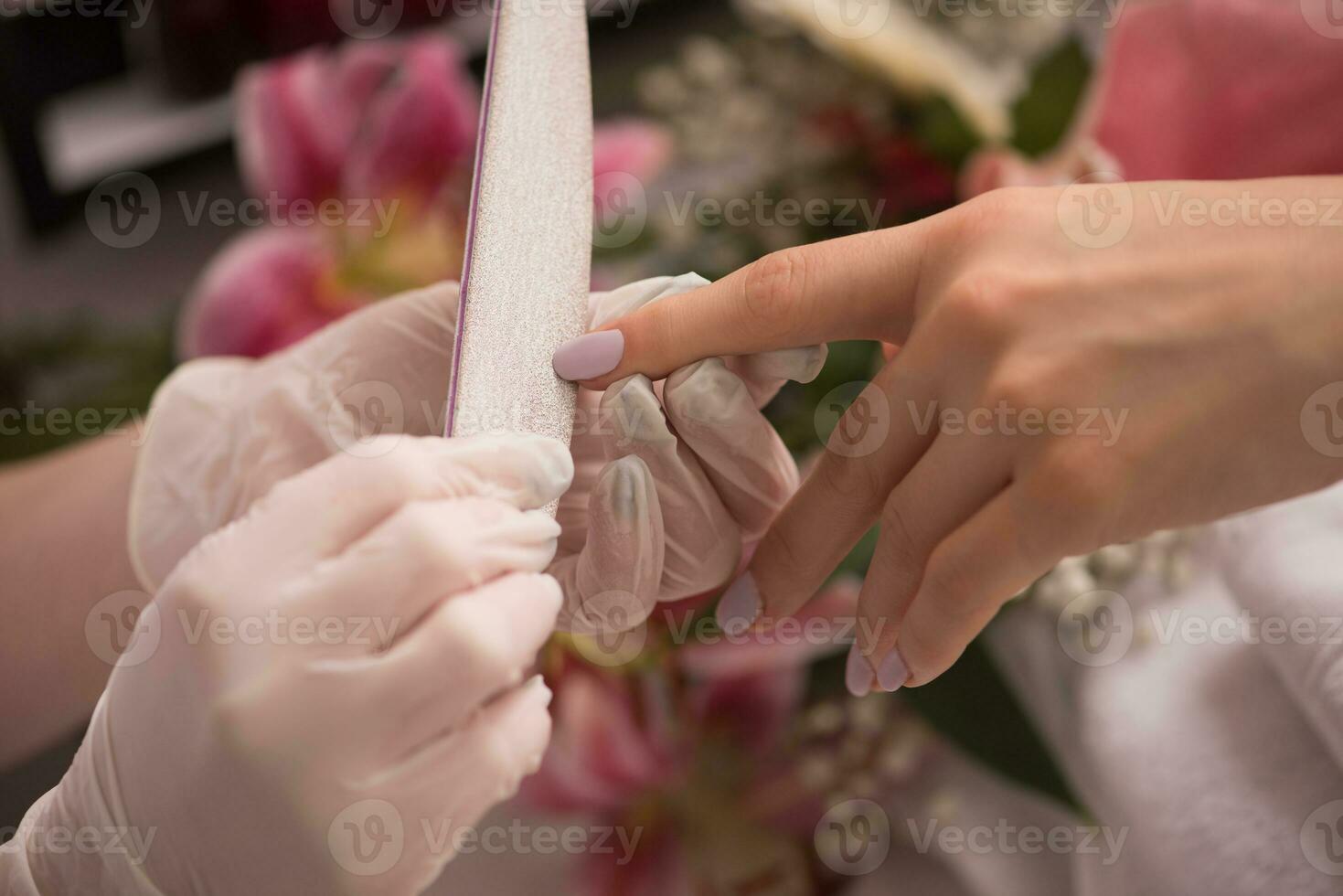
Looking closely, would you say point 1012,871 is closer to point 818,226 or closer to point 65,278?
point 818,226

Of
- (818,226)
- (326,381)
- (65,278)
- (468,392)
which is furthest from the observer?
(65,278)

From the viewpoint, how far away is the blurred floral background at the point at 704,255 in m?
0.70

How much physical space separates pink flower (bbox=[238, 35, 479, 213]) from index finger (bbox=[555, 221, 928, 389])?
389mm

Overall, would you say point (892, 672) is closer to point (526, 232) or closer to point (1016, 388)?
point (1016, 388)

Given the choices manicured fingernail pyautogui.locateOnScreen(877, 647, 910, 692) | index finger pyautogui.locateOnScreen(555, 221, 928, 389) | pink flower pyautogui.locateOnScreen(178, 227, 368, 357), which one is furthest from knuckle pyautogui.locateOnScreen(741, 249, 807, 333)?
pink flower pyautogui.locateOnScreen(178, 227, 368, 357)

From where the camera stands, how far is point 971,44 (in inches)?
40.0

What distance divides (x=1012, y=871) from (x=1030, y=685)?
0.14m

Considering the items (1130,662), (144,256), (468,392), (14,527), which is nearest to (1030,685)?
(1130,662)

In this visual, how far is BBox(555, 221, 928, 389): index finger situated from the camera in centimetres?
49

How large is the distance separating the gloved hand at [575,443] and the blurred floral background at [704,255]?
0.13 metres

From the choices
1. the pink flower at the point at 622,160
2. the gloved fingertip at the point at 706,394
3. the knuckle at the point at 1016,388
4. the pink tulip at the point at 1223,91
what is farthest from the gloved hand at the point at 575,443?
the pink tulip at the point at 1223,91

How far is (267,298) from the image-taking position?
2.60 ft

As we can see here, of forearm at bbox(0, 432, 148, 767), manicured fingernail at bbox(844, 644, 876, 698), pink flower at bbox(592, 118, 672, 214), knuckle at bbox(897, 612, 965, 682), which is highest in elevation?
pink flower at bbox(592, 118, 672, 214)

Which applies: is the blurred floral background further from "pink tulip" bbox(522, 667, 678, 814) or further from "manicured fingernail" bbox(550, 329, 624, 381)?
"manicured fingernail" bbox(550, 329, 624, 381)
